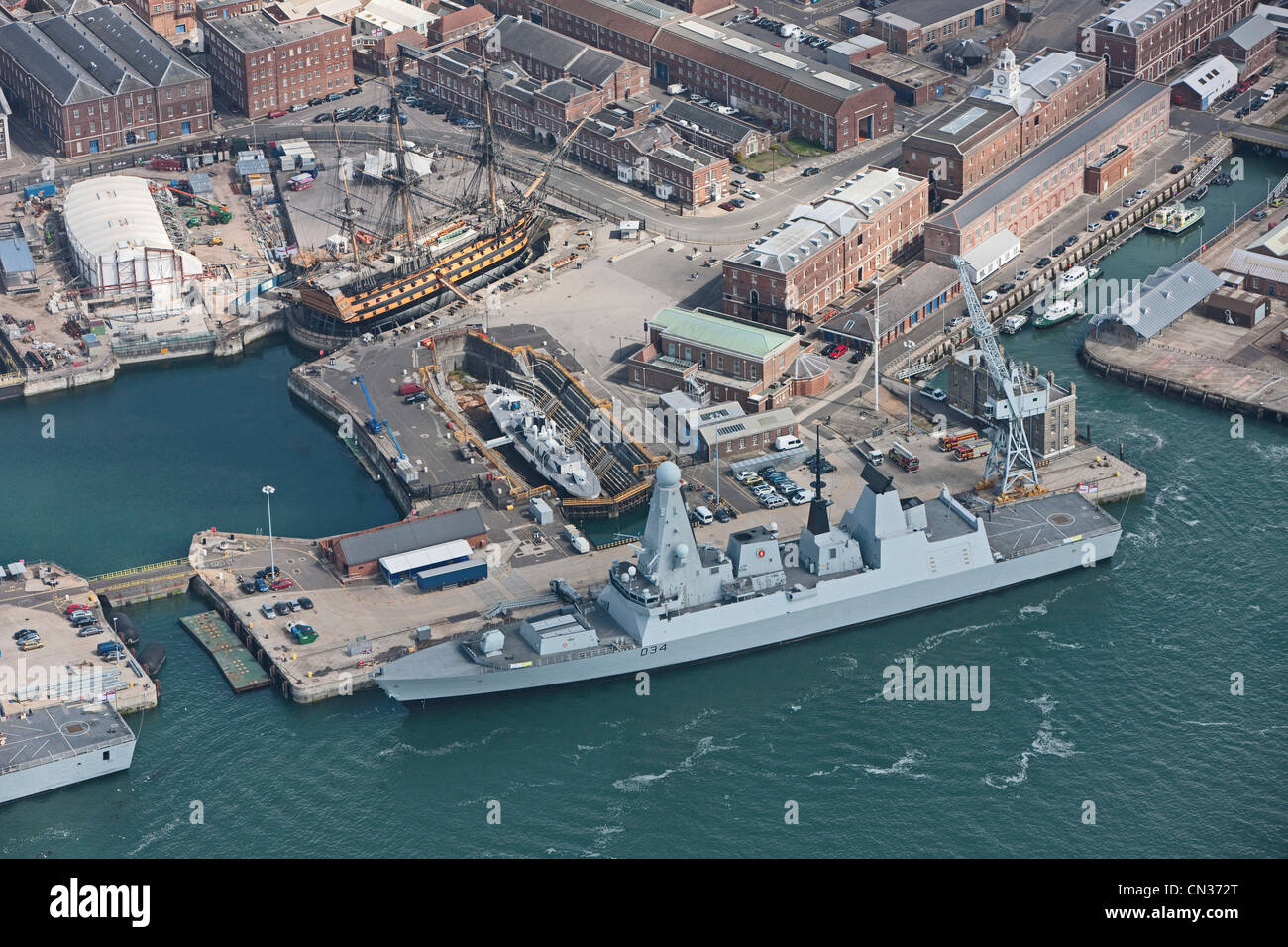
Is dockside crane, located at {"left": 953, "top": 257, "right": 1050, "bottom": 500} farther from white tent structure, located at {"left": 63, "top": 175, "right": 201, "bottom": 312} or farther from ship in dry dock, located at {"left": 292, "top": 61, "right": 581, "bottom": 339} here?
white tent structure, located at {"left": 63, "top": 175, "right": 201, "bottom": 312}

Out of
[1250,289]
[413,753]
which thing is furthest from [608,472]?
[1250,289]

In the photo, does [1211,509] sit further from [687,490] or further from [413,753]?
[413,753]

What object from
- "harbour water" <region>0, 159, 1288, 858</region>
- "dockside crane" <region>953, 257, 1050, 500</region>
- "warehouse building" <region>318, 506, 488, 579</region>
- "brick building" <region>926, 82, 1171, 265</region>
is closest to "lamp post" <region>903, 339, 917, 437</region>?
"dockside crane" <region>953, 257, 1050, 500</region>

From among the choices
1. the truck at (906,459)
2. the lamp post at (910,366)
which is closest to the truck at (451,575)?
the truck at (906,459)

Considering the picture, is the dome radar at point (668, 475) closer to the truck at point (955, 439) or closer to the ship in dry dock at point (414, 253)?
the truck at point (955, 439)

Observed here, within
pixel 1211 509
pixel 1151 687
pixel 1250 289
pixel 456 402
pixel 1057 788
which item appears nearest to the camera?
pixel 1057 788

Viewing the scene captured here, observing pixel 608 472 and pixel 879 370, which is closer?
pixel 608 472

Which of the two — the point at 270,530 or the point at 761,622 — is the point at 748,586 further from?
the point at 270,530
